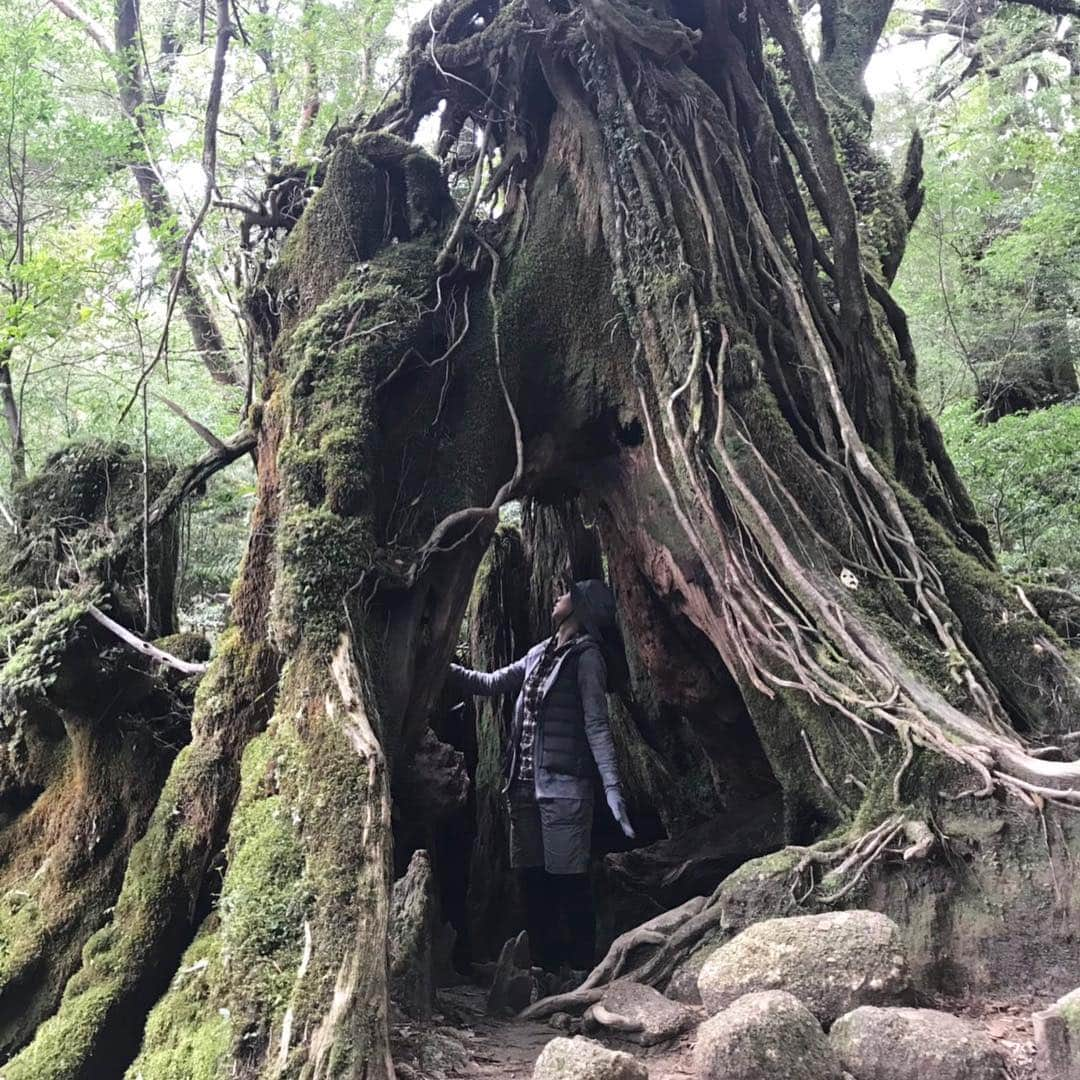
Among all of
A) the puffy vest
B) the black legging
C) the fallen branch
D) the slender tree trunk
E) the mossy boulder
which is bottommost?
the black legging

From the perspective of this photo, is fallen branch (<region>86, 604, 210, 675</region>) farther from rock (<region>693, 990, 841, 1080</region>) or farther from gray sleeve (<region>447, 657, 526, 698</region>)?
rock (<region>693, 990, 841, 1080</region>)

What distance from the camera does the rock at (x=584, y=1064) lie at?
6.32 feet

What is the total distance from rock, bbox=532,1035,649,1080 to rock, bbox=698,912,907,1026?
1.43 ft

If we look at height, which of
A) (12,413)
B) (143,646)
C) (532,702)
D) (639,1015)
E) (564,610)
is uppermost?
(12,413)

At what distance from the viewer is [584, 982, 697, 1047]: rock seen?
2614 millimetres

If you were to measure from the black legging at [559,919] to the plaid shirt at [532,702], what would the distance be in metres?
0.88

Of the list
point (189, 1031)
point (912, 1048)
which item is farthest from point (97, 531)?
point (912, 1048)

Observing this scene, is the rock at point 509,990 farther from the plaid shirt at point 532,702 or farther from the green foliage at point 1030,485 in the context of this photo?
the green foliage at point 1030,485

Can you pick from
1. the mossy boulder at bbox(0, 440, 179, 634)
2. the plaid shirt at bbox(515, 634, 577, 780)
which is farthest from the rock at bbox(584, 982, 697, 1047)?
the mossy boulder at bbox(0, 440, 179, 634)

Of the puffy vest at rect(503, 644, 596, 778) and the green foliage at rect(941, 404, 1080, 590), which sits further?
the green foliage at rect(941, 404, 1080, 590)

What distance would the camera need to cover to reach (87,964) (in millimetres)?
2924

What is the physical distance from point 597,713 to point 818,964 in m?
2.06

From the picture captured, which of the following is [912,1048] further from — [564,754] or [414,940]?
[564,754]

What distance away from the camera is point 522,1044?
2887mm
